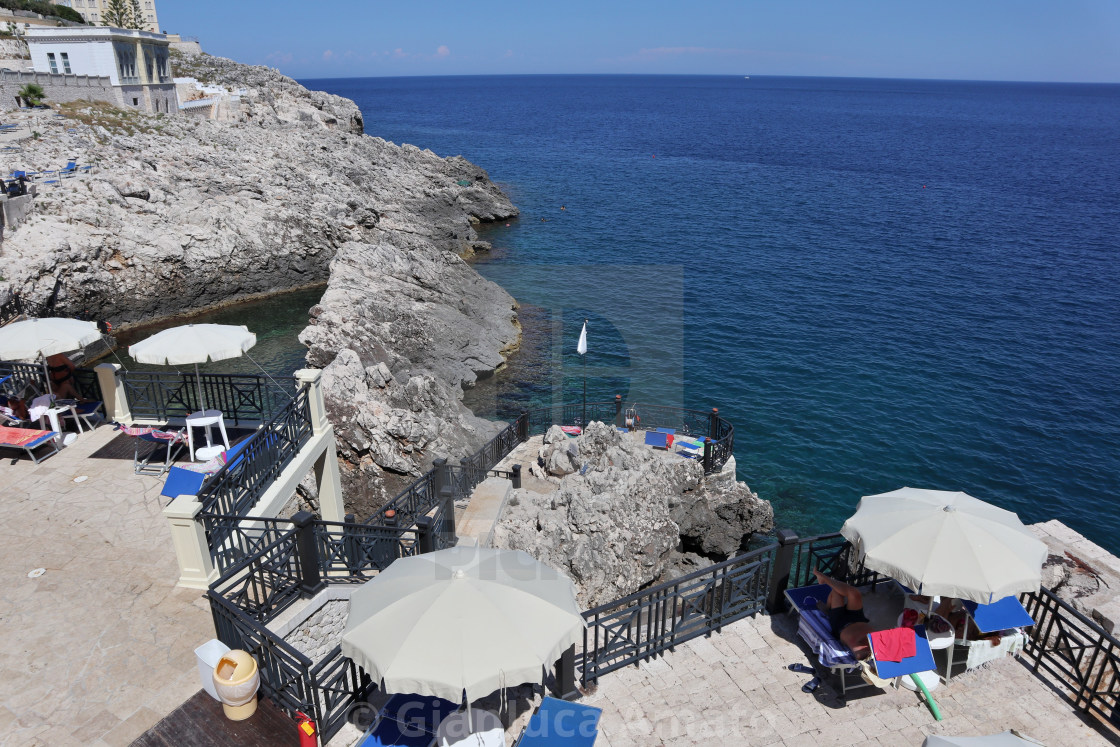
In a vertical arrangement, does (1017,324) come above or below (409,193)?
below

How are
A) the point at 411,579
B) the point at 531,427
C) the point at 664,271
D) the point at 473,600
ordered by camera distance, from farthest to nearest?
the point at 664,271 < the point at 531,427 < the point at 411,579 < the point at 473,600

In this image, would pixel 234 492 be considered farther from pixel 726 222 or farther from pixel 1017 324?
pixel 726 222

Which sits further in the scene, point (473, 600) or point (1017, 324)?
point (1017, 324)

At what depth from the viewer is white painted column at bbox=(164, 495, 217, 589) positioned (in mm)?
9492

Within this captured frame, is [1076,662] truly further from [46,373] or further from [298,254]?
[298,254]

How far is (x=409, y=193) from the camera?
178 ft

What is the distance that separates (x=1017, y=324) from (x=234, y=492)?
40032mm

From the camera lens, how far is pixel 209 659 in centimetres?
738

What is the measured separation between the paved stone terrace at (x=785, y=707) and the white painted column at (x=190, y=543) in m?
5.62

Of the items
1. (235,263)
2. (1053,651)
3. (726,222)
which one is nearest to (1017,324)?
(726,222)

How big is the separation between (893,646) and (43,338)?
599 inches

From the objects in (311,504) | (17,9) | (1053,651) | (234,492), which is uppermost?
(17,9)

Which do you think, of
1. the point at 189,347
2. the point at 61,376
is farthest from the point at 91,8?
the point at 189,347

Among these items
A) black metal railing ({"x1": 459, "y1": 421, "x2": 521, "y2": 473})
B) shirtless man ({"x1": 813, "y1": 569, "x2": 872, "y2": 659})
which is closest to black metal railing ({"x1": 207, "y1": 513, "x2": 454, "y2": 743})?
shirtless man ({"x1": 813, "y1": 569, "x2": 872, "y2": 659})
